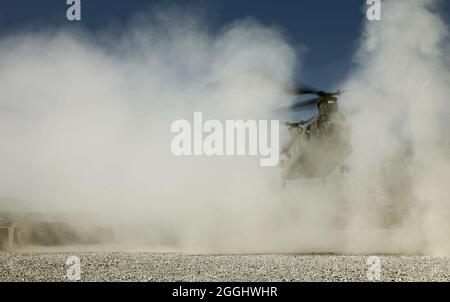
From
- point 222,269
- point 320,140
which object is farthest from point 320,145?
point 222,269

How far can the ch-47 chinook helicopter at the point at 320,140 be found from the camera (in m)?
18.1

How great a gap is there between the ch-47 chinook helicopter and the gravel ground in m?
5.39

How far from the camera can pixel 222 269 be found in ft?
40.5

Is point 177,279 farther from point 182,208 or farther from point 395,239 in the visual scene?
point 182,208

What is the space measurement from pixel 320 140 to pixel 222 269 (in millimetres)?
8258

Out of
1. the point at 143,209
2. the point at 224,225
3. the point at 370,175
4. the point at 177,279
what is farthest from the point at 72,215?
the point at 370,175

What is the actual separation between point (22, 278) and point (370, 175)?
185 ft

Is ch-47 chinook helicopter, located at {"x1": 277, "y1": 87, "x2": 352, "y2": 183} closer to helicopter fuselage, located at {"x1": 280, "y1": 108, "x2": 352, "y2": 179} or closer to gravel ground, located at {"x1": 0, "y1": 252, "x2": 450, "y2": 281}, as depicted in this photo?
helicopter fuselage, located at {"x1": 280, "y1": 108, "x2": 352, "y2": 179}

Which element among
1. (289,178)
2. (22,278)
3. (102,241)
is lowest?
(102,241)

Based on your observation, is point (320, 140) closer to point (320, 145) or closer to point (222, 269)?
point (320, 145)

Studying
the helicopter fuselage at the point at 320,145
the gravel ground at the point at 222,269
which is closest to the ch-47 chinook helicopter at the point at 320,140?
the helicopter fuselage at the point at 320,145

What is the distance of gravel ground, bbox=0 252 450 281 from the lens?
36.8 feet

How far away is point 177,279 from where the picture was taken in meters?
10.9

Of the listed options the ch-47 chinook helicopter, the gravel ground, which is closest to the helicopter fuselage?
the ch-47 chinook helicopter
